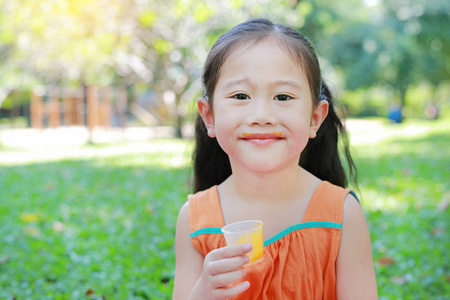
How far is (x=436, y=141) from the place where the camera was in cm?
1199

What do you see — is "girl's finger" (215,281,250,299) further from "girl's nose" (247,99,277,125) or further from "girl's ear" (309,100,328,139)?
"girl's ear" (309,100,328,139)

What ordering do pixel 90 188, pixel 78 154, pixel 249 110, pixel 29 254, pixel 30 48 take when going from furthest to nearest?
pixel 30 48
pixel 78 154
pixel 90 188
pixel 29 254
pixel 249 110

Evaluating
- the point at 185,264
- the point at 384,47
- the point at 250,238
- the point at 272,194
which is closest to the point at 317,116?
the point at 272,194

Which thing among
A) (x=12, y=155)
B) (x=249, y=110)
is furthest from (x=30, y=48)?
(x=249, y=110)

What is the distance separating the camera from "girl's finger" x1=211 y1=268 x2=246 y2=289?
4.80 ft

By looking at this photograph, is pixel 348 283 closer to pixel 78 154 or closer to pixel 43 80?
pixel 78 154

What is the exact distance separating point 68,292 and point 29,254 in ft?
3.15

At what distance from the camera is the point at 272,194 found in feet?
6.13

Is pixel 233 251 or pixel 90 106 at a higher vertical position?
pixel 90 106

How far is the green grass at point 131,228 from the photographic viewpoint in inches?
125

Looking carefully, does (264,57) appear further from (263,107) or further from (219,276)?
(219,276)

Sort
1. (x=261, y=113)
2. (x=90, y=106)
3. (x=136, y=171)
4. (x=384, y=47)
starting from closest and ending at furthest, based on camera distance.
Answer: (x=261, y=113) → (x=136, y=171) → (x=90, y=106) → (x=384, y=47)

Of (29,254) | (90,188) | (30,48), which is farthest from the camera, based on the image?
(30,48)

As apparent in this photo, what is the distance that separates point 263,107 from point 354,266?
662mm
